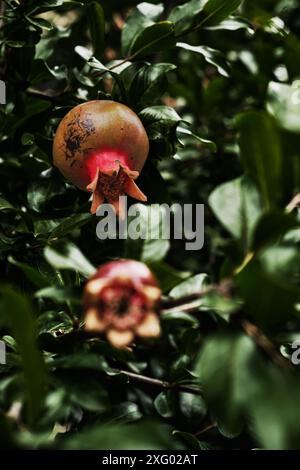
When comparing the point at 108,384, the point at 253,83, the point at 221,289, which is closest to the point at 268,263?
the point at 221,289

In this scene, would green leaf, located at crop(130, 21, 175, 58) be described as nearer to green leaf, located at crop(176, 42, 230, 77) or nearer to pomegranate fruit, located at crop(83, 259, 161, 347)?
green leaf, located at crop(176, 42, 230, 77)

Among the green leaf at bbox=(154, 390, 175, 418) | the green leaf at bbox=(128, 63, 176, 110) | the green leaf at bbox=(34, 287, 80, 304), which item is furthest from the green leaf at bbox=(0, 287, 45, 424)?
the green leaf at bbox=(128, 63, 176, 110)

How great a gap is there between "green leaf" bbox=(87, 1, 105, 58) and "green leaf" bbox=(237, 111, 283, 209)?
0.60 meters

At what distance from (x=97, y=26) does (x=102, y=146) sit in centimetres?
35

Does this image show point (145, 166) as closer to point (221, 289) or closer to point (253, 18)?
point (221, 289)

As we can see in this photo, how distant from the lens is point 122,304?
0.56m

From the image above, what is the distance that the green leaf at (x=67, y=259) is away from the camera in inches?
23.2

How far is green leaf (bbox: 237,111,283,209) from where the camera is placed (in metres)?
0.56

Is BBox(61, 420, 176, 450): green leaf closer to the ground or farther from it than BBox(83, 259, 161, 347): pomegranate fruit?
closer to the ground

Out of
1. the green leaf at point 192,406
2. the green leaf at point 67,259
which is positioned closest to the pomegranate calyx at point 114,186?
the green leaf at point 67,259

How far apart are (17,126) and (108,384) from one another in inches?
19.8

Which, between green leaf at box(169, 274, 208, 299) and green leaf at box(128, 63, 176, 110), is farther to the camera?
green leaf at box(128, 63, 176, 110)

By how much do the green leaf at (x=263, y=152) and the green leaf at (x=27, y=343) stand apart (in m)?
0.27

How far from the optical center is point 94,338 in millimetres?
684
